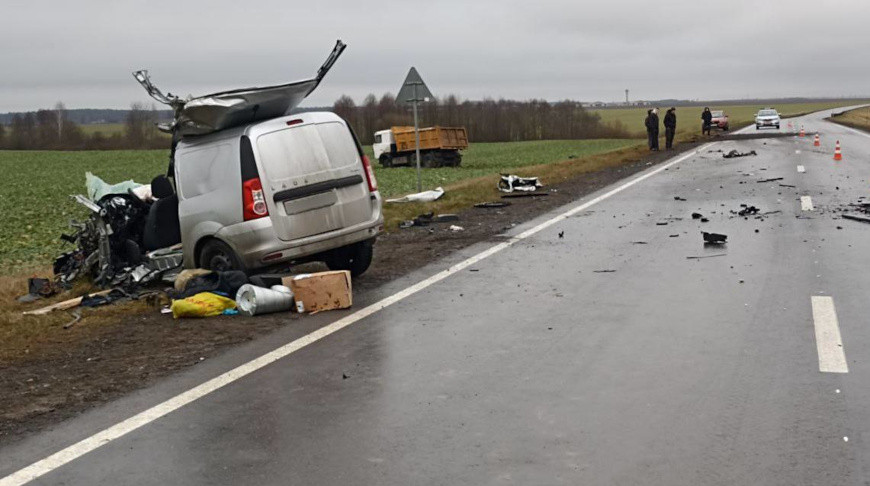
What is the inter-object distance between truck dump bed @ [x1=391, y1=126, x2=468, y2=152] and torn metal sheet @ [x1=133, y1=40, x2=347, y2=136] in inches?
1406

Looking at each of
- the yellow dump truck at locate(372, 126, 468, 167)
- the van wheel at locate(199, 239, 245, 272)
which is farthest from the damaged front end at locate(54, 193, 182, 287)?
the yellow dump truck at locate(372, 126, 468, 167)

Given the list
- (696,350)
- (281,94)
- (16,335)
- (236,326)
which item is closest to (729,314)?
(696,350)

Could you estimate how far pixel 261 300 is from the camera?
8.66m

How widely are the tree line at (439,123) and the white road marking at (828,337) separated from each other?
310 feet

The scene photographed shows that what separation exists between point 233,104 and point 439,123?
102877 mm

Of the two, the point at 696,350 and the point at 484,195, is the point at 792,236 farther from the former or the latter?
the point at 484,195

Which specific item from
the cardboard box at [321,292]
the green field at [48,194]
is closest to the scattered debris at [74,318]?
the cardboard box at [321,292]

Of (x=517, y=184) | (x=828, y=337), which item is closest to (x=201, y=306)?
(x=828, y=337)

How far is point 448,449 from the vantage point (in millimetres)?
4883

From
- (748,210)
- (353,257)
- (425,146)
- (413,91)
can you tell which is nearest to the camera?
(353,257)

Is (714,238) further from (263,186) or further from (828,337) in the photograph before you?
(263,186)

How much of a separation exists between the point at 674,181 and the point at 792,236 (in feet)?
34.3

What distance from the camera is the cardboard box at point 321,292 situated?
8781 millimetres

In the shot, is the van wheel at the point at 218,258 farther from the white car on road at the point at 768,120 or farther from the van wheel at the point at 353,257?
the white car on road at the point at 768,120
